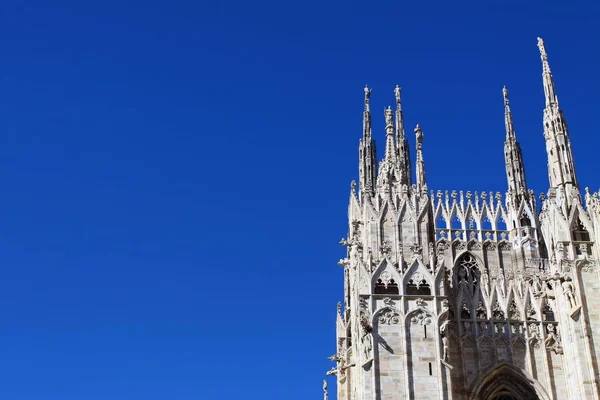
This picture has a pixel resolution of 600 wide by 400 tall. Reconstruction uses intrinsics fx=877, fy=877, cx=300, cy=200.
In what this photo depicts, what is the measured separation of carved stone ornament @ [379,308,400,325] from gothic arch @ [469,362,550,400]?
368cm

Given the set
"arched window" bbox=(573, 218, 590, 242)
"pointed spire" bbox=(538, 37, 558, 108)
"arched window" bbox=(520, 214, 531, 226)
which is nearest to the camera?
"arched window" bbox=(573, 218, 590, 242)

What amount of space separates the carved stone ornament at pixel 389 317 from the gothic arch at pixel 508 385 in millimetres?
3680

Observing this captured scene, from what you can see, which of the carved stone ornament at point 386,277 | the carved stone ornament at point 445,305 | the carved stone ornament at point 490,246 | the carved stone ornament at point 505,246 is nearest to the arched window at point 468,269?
the carved stone ornament at point 490,246

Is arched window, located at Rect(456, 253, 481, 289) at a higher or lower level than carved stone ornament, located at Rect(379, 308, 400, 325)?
higher

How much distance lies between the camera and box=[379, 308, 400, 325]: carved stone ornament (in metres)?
30.3

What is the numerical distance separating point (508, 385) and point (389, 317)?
5067mm

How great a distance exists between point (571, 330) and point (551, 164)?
8731mm

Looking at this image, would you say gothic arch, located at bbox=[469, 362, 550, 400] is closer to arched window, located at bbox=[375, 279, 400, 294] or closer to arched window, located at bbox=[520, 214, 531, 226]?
arched window, located at bbox=[375, 279, 400, 294]

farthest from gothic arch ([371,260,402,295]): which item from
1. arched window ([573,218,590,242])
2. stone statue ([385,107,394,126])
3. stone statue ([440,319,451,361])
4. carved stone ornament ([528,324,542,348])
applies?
stone statue ([385,107,394,126])

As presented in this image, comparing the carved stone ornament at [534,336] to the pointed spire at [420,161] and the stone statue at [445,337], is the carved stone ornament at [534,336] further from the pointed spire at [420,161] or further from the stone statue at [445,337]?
the pointed spire at [420,161]

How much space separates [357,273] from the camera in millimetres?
31781

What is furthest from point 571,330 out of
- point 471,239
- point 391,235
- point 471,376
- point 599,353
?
point 471,239

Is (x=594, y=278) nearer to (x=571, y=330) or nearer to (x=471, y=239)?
(x=571, y=330)

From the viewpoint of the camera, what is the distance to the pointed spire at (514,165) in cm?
4397
